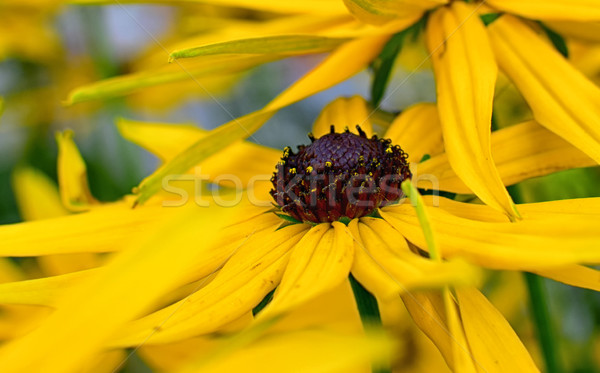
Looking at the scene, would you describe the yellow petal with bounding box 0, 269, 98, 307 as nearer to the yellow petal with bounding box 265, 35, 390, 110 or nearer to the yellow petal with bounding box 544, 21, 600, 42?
the yellow petal with bounding box 265, 35, 390, 110

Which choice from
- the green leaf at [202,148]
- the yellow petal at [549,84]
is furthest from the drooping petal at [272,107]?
the yellow petal at [549,84]

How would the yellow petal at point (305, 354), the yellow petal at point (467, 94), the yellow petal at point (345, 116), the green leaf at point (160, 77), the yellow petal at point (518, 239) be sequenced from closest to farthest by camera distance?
the yellow petal at point (305, 354), the yellow petal at point (518, 239), the yellow petal at point (467, 94), the green leaf at point (160, 77), the yellow petal at point (345, 116)

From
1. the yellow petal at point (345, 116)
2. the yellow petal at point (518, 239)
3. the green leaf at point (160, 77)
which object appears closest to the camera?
the yellow petal at point (518, 239)

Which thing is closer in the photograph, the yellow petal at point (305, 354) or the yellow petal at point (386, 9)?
the yellow petal at point (305, 354)

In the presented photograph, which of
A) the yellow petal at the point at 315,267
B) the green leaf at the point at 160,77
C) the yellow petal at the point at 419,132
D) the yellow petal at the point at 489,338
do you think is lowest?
the yellow petal at the point at 489,338

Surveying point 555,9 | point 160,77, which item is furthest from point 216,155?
point 555,9

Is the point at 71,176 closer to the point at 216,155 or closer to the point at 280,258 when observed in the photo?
the point at 216,155

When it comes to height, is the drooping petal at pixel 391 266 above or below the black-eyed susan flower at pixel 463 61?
below

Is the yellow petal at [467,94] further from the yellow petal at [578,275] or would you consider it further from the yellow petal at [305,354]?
the yellow petal at [305,354]
